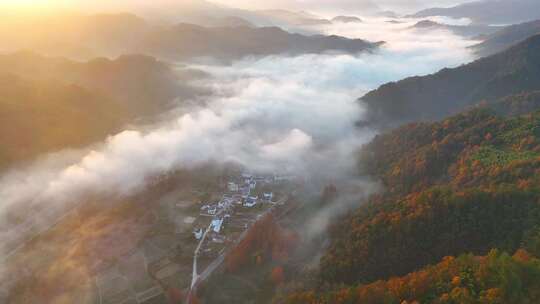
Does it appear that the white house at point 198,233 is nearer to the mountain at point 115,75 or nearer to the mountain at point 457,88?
the mountain at point 457,88

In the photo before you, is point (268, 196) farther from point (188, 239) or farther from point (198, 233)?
point (188, 239)

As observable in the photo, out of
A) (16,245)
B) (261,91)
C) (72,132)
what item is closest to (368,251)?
(16,245)

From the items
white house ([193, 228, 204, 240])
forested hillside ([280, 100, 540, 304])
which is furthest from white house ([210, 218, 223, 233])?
forested hillside ([280, 100, 540, 304])

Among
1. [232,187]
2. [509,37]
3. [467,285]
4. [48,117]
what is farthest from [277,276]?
[509,37]

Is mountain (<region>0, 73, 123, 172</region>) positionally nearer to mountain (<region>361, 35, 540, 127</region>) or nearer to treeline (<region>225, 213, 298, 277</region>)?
treeline (<region>225, 213, 298, 277</region>)

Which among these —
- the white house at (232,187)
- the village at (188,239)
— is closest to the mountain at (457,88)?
the village at (188,239)

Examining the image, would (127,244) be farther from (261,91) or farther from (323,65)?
(323,65)
